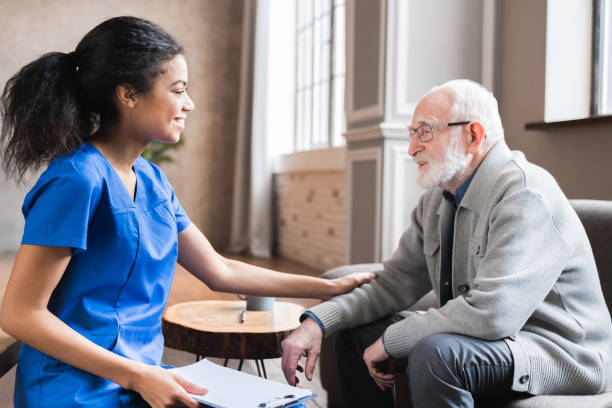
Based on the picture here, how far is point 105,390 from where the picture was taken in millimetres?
1002

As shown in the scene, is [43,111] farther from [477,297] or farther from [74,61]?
[477,297]

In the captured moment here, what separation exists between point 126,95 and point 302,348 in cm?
77

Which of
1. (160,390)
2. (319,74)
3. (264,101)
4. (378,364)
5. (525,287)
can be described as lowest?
(378,364)

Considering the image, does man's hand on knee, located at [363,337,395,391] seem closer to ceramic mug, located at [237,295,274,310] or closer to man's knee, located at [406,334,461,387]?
man's knee, located at [406,334,461,387]

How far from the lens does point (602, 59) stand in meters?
2.58

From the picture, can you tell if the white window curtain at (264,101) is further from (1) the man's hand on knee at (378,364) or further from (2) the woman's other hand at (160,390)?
(2) the woman's other hand at (160,390)

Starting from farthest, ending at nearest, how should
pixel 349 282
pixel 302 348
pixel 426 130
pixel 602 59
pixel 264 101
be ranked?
pixel 264 101 → pixel 602 59 → pixel 349 282 → pixel 426 130 → pixel 302 348

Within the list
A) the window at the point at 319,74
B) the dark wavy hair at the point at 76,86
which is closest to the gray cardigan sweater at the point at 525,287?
the dark wavy hair at the point at 76,86

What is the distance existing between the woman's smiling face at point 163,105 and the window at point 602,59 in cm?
210

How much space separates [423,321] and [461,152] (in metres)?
0.47

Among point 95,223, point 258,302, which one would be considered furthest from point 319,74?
point 95,223

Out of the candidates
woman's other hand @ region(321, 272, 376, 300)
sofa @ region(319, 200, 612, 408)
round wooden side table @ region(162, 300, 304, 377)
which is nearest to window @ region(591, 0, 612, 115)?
sofa @ region(319, 200, 612, 408)

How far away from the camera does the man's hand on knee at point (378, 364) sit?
4.63ft

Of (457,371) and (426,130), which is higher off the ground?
(426,130)
